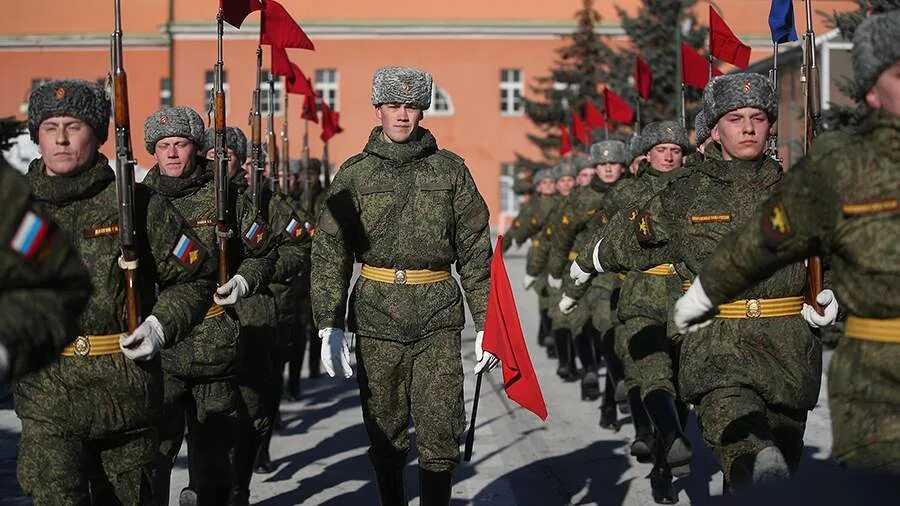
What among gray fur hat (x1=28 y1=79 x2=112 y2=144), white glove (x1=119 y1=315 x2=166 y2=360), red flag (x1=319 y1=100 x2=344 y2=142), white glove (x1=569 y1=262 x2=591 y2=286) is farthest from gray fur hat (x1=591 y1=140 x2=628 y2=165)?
white glove (x1=119 y1=315 x2=166 y2=360)

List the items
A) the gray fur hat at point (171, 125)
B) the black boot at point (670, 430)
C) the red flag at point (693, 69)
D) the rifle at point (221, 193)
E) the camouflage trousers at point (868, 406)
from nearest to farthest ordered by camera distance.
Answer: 1. the camouflage trousers at point (868, 406)
2. the rifle at point (221, 193)
3. the gray fur hat at point (171, 125)
4. the black boot at point (670, 430)
5. the red flag at point (693, 69)

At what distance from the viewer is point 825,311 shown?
20.8 feet

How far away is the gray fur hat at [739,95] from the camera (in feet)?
21.9

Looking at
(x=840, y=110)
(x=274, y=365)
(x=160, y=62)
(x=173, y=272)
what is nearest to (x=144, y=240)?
(x=173, y=272)

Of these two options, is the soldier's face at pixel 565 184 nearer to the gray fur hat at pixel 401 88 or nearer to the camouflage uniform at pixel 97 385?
the gray fur hat at pixel 401 88

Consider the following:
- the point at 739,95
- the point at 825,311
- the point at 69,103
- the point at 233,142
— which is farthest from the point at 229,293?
the point at 825,311

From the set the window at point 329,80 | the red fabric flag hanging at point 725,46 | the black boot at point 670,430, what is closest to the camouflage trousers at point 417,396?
the black boot at point 670,430

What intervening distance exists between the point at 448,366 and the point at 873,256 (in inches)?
119

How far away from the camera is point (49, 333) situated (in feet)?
13.3

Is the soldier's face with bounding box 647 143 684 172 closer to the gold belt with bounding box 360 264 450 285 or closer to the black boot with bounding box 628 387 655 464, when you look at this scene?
the black boot with bounding box 628 387 655 464

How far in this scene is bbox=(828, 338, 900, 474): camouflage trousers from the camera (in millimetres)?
4379

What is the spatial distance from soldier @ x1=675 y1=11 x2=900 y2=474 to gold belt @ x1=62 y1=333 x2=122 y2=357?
7.99ft

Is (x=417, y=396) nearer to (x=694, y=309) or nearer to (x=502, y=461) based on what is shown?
(x=694, y=309)

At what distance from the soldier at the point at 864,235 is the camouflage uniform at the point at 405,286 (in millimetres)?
2721
